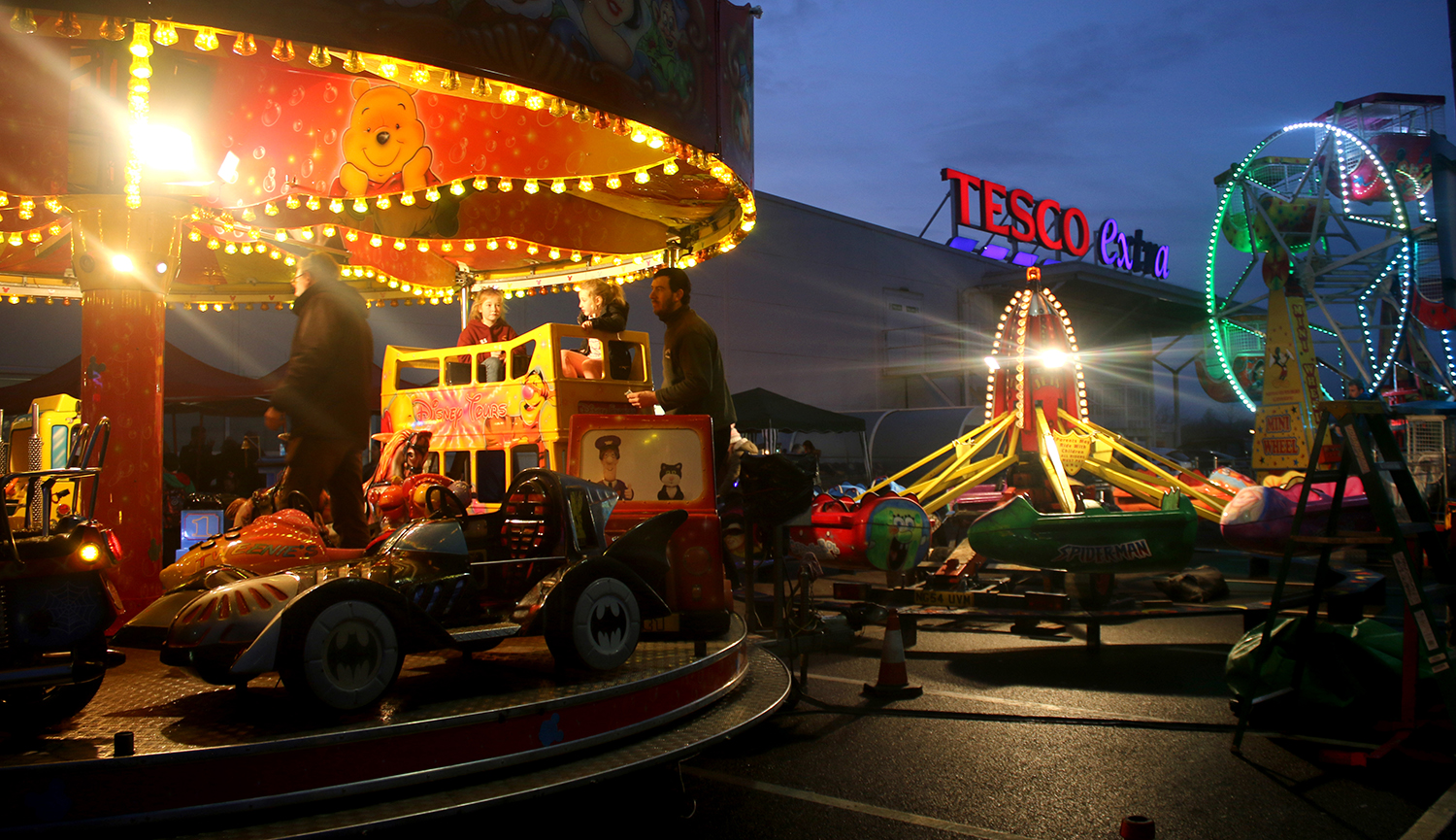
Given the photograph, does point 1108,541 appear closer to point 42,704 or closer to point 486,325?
point 486,325

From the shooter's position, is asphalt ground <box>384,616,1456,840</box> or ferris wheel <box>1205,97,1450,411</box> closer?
asphalt ground <box>384,616,1456,840</box>

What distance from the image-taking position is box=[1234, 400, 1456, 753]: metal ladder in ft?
12.6

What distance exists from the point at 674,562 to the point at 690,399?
1.32m

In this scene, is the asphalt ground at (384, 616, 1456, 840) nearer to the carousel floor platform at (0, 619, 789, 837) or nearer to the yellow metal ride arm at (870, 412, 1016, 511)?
the carousel floor platform at (0, 619, 789, 837)

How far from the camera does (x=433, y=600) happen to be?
3.40 metres

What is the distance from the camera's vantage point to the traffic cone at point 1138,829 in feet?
10.4

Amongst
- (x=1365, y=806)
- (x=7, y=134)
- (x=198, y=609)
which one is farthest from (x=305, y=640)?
(x=7, y=134)

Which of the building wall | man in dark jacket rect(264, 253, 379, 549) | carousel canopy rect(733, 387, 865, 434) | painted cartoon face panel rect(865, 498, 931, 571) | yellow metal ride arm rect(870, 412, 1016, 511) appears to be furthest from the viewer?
the building wall

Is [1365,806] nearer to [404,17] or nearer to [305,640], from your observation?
[305,640]

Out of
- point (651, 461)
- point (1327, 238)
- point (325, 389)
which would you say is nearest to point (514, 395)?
point (325, 389)

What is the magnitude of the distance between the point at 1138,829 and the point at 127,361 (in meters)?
5.88

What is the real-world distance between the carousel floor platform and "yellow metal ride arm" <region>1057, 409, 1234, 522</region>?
866 cm

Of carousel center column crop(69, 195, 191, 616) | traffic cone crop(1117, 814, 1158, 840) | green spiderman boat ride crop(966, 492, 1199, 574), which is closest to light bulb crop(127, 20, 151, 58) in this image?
carousel center column crop(69, 195, 191, 616)

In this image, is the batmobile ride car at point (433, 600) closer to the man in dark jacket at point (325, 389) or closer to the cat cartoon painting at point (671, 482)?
the cat cartoon painting at point (671, 482)
